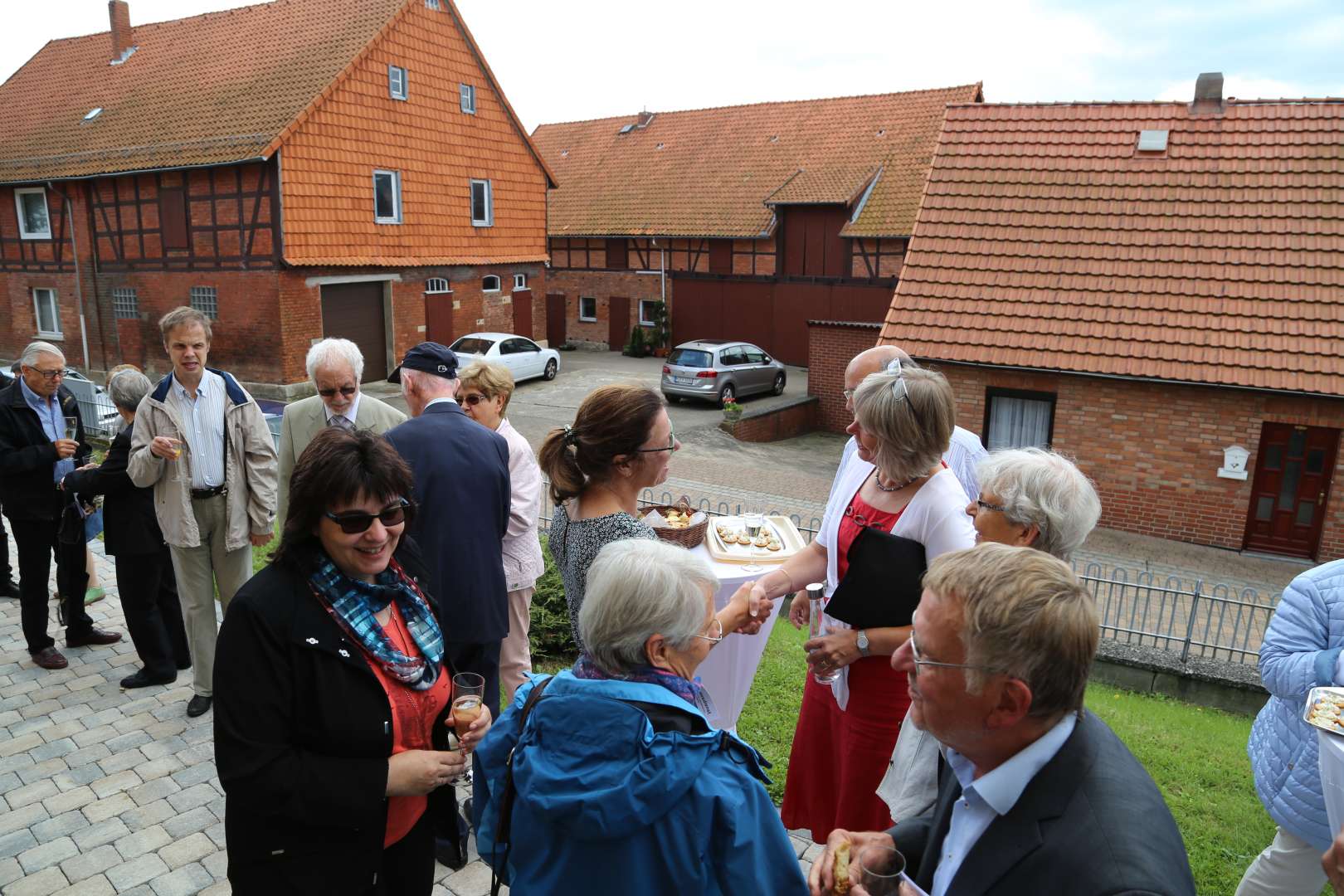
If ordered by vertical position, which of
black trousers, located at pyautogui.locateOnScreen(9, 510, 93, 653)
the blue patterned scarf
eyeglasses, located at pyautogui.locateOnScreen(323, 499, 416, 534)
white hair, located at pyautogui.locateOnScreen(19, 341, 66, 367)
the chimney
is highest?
the chimney

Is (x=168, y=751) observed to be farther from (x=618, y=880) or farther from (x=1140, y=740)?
(x=1140, y=740)

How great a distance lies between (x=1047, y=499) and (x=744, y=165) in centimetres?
2884

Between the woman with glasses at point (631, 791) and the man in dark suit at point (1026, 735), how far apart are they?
443 millimetres

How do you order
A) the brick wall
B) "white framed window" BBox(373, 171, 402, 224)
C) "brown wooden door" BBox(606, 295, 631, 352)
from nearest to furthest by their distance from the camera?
the brick wall, "white framed window" BBox(373, 171, 402, 224), "brown wooden door" BBox(606, 295, 631, 352)

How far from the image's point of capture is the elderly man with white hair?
18.3 feet

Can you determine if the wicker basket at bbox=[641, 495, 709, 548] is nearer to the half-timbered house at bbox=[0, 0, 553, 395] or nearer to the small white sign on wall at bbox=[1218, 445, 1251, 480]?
Answer: the small white sign on wall at bbox=[1218, 445, 1251, 480]

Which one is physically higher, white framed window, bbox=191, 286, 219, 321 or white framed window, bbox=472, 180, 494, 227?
white framed window, bbox=472, 180, 494, 227

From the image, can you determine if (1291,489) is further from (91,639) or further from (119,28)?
(119,28)

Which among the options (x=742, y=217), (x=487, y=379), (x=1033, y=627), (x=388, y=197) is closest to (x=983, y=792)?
(x=1033, y=627)

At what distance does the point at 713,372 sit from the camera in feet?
70.0

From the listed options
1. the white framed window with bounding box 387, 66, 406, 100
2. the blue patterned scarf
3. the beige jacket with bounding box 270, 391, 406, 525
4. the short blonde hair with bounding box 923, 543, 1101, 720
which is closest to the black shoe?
the beige jacket with bounding box 270, 391, 406, 525

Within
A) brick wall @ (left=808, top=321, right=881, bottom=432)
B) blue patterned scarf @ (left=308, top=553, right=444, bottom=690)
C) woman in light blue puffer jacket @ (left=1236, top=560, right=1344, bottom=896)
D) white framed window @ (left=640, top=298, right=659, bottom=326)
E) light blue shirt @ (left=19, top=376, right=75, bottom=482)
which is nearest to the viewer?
blue patterned scarf @ (left=308, top=553, right=444, bottom=690)

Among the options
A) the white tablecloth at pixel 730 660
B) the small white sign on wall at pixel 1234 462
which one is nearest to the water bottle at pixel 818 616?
the white tablecloth at pixel 730 660

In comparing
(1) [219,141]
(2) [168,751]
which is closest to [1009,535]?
(2) [168,751]
